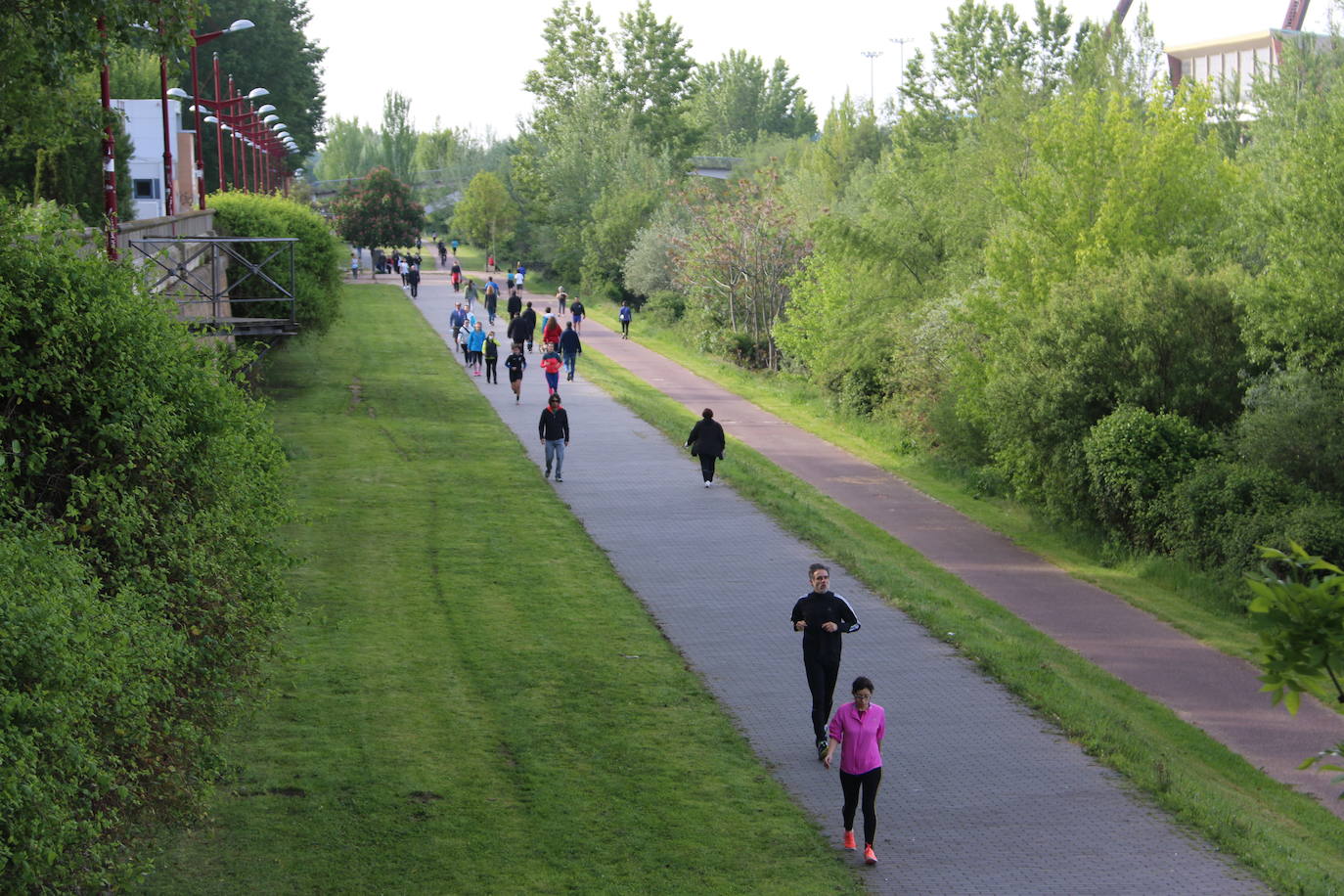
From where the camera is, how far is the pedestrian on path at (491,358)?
118ft

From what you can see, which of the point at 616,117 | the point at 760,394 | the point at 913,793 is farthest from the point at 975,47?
the point at 913,793

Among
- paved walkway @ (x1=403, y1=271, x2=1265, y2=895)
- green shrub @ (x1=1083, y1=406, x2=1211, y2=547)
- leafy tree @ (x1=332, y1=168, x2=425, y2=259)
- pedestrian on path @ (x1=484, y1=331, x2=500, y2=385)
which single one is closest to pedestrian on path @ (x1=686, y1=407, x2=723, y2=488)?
paved walkway @ (x1=403, y1=271, x2=1265, y2=895)

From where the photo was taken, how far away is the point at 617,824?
10133 mm

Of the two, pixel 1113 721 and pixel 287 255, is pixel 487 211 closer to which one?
pixel 287 255

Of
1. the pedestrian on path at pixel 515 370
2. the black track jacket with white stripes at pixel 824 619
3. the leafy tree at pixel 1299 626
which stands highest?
the leafy tree at pixel 1299 626

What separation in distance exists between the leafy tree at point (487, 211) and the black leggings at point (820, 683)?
279 ft

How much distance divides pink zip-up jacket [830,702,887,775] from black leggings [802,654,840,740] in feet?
5.44

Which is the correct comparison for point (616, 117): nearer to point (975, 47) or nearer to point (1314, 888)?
point (975, 47)

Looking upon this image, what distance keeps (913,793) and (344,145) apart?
500 feet

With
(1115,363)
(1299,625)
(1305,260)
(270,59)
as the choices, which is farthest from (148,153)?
(1299,625)

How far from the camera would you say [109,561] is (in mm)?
8133

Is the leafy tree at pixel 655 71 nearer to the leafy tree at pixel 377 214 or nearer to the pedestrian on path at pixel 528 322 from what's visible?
the leafy tree at pixel 377 214

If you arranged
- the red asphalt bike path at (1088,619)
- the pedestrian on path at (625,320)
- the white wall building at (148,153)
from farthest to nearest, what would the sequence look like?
the pedestrian on path at (625,320) → the white wall building at (148,153) → the red asphalt bike path at (1088,619)

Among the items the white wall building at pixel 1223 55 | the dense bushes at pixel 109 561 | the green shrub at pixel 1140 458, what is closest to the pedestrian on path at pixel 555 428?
the green shrub at pixel 1140 458
